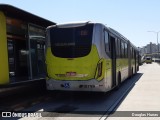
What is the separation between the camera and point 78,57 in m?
11.7

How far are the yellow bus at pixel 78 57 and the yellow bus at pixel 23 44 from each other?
1621 mm

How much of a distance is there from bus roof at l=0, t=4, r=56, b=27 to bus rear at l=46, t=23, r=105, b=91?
133cm

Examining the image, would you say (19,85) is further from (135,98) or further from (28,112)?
(135,98)

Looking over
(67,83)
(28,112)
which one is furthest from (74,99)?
(28,112)

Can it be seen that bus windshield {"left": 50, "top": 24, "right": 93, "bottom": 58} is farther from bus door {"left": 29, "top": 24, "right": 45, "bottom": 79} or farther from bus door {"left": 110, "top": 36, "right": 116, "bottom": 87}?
bus door {"left": 29, "top": 24, "right": 45, "bottom": 79}

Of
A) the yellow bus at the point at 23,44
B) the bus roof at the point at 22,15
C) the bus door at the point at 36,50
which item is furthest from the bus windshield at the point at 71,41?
the bus door at the point at 36,50

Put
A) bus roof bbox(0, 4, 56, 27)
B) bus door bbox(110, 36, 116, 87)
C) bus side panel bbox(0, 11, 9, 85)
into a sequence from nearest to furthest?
bus side panel bbox(0, 11, 9, 85)
bus roof bbox(0, 4, 56, 27)
bus door bbox(110, 36, 116, 87)

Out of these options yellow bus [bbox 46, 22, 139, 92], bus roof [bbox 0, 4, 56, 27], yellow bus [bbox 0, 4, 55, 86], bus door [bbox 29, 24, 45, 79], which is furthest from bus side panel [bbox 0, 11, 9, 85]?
bus door [bbox 29, 24, 45, 79]

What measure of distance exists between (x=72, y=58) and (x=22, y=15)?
9.76ft

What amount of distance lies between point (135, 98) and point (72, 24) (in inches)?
158

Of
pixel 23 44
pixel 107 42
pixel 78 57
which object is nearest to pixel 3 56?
pixel 78 57

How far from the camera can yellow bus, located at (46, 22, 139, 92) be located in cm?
1137

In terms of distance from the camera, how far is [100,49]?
1140 cm

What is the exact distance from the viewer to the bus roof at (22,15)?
35.3 feet
